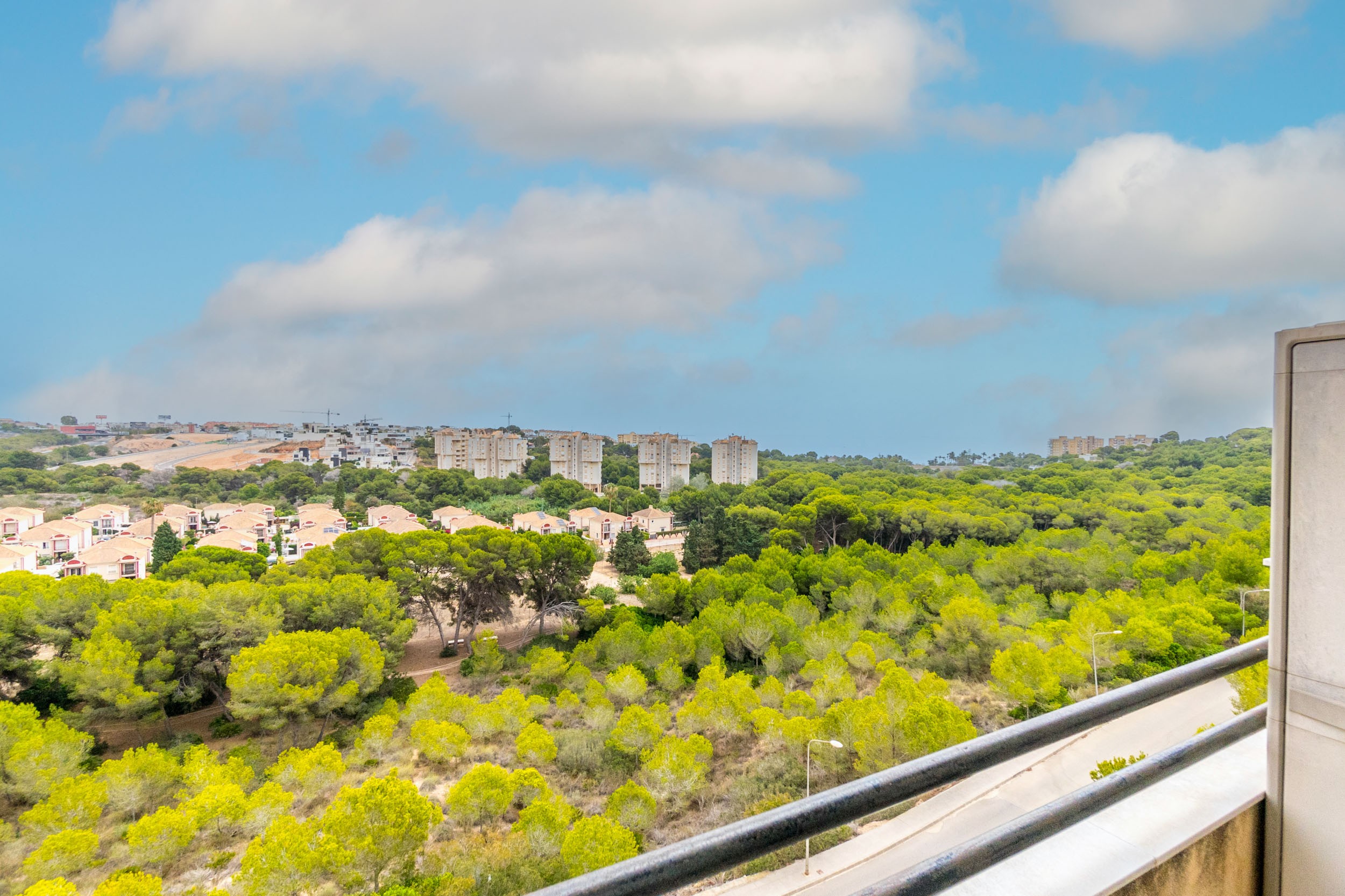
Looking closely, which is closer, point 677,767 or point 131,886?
point 131,886

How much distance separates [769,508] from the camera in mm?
20688

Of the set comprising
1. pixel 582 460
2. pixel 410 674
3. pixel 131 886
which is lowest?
pixel 410 674

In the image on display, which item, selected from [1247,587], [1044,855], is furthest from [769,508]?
[1044,855]

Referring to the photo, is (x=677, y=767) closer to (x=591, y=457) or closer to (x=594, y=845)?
(x=594, y=845)

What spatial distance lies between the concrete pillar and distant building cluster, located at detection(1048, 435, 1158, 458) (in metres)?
35.6

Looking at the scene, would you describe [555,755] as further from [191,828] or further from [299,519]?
[299,519]

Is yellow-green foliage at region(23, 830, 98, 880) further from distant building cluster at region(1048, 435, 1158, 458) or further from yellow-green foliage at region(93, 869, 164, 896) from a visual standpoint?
distant building cluster at region(1048, 435, 1158, 458)

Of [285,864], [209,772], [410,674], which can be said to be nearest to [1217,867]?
[285,864]

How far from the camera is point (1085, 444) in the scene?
35938 millimetres

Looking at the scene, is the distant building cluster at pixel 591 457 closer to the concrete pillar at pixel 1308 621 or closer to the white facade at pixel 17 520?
the white facade at pixel 17 520

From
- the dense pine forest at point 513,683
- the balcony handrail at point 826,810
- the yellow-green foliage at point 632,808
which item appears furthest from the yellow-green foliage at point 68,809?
the balcony handrail at point 826,810

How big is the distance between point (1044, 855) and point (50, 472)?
1222 inches

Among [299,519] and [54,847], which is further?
[299,519]

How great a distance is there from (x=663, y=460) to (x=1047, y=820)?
118 ft
